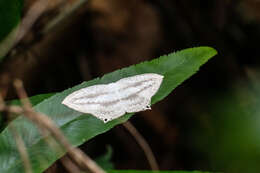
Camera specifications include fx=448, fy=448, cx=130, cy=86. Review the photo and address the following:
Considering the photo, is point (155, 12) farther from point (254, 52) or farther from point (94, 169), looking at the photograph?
point (94, 169)

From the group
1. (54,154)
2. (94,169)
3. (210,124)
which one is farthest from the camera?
(210,124)

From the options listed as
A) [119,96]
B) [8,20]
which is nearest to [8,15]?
[8,20]

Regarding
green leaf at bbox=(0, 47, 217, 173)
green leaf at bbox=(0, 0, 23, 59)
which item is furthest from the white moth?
green leaf at bbox=(0, 0, 23, 59)

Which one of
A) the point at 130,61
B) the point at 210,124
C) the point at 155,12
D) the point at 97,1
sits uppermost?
the point at 97,1

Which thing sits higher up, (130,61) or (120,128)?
(130,61)

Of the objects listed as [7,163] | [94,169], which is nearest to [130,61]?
[7,163]

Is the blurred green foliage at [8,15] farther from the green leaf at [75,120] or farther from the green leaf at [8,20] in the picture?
the green leaf at [75,120]

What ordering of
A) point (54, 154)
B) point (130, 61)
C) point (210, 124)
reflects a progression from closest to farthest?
point (54, 154)
point (210, 124)
point (130, 61)

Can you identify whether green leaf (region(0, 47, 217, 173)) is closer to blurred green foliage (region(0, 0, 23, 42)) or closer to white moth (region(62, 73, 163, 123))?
white moth (region(62, 73, 163, 123))
